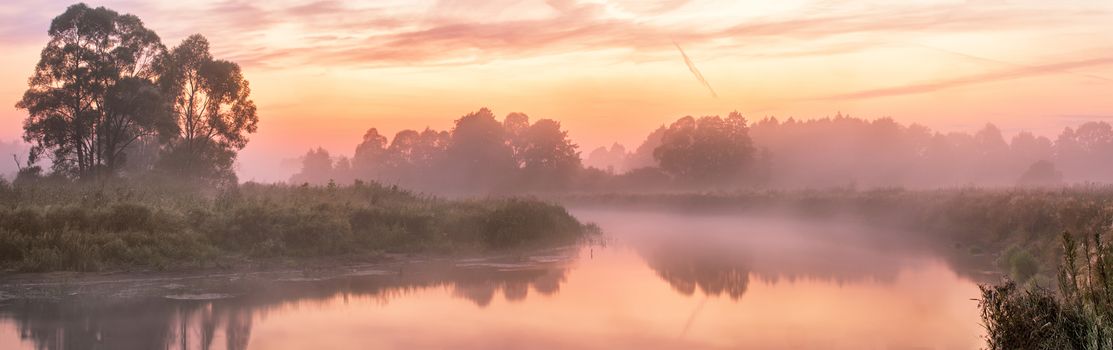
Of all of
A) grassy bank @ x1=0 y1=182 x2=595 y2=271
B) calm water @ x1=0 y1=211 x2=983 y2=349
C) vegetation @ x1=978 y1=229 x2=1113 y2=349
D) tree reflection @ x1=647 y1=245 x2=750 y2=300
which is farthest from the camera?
tree reflection @ x1=647 y1=245 x2=750 y2=300

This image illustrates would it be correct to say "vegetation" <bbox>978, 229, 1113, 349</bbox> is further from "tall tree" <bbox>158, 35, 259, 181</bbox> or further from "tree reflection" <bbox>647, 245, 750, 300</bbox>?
"tall tree" <bbox>158, 35, 259, 181</bbox>

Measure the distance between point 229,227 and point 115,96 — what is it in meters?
22.3

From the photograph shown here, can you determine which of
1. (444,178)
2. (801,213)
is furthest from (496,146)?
(801,213)

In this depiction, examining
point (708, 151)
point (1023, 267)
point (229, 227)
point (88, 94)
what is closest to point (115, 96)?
point (88, 94)

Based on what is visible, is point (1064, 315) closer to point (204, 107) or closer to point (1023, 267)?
point (1023, 267)

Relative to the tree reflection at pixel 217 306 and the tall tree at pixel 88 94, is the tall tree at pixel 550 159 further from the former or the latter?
→ the tree reflection at pixel 217 306

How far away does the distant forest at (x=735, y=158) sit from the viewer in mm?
90625

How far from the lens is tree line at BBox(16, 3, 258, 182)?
42.3 m

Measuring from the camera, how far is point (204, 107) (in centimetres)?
4944

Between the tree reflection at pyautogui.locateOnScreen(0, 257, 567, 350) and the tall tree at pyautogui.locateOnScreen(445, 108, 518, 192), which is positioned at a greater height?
the tall tree at pyautogui.locateOnScreen(445, 108, 518, 192)

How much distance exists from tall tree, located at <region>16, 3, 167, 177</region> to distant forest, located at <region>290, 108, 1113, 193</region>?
2093 inches

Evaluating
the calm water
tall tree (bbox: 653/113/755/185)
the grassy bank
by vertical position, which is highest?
tall tree (bbox: 653/113/755/185)

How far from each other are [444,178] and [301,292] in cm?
8471

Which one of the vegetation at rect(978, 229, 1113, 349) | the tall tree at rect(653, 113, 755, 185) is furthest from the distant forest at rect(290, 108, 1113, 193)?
the vegetation at rect(978, 229, 1113, 349)
